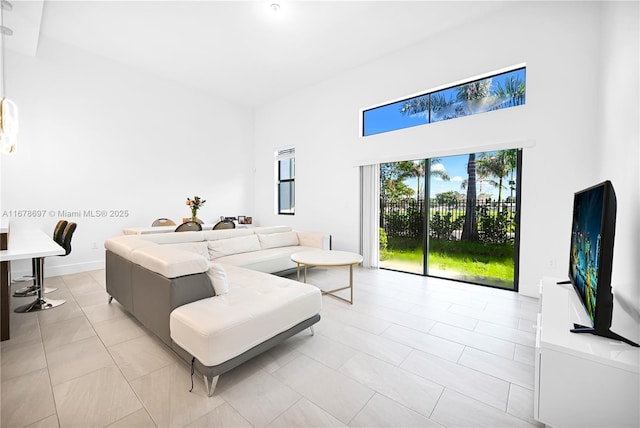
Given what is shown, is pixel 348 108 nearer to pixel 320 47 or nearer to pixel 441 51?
pixel 320 47

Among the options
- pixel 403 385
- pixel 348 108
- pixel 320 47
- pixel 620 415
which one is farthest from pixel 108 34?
pixel 620 415

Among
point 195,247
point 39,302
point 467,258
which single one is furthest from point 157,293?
point 467,258

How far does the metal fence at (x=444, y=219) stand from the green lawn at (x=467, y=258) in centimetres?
13

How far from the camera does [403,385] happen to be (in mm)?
1675

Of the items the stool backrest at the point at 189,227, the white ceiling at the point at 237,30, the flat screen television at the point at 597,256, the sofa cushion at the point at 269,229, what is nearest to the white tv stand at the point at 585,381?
the flat screen television at the point at 597,256

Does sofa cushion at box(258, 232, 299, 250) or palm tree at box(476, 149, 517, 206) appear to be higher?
palm tree at box(476, 149, 517, 206)

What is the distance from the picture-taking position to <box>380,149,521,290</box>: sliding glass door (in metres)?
3.65

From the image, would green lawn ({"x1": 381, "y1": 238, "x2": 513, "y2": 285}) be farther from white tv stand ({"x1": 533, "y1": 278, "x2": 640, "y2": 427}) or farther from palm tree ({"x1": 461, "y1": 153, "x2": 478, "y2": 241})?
white tv stand ({"x1": 533, "y1": 278, "x2": 640, "y2": 427})

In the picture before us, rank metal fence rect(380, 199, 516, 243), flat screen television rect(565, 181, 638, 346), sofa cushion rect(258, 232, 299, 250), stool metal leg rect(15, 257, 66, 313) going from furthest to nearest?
sofa cushion rect(258, 232, 299, 250) < metal fence rect(380, 199, 516, 243) < stool metal leg rect(15, 257, 66, 313) < flat screen television rect(565, 181, 638, 346)

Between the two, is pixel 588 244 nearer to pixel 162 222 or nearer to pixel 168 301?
pixel 168 301

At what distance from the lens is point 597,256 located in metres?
1.38

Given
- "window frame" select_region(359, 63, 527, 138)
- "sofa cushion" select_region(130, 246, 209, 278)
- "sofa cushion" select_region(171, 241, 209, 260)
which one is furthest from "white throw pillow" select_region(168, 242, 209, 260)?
→ "window frame" select_region(359, 63, 527, 138)

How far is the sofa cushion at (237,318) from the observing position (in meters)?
1.53

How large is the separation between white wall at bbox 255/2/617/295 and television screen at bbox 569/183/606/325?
130cm
